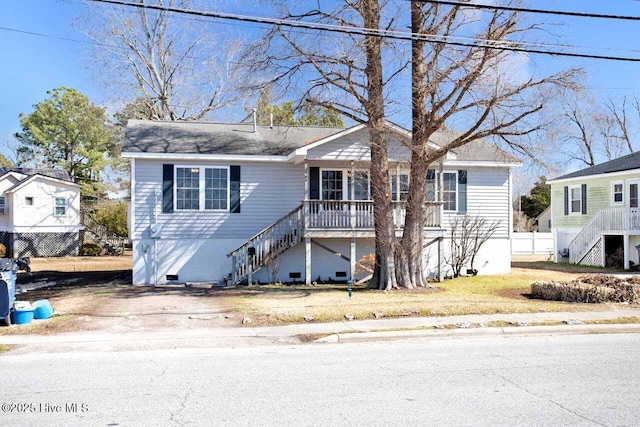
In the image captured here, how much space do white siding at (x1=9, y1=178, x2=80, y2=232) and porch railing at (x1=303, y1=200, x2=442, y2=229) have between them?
23561 millimetres

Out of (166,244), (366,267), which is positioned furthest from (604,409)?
(166,244)

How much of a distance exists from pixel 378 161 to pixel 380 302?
4708 mm

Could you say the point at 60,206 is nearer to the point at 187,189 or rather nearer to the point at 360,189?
the point at 187,189

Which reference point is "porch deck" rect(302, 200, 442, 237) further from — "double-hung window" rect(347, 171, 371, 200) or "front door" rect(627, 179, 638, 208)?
"front door" rect(627, 179, 638, 208)

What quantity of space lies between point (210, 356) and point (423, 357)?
11.2 feet

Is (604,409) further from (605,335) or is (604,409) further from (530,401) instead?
(605,335)

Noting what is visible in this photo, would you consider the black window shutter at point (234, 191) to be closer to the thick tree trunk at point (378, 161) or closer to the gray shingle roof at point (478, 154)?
the thick tree trunk at point (378, 161)

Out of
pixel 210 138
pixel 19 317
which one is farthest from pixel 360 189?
pixel 19 317

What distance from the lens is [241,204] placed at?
19906mm

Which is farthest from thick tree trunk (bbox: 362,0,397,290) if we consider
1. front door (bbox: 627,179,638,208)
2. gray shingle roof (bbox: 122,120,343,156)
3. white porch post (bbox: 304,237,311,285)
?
front door (bbox: 627,179,638,208)

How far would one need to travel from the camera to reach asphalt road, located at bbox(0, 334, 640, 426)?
5523mm

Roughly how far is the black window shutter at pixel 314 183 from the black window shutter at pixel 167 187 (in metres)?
5.08

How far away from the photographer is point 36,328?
10703 mm

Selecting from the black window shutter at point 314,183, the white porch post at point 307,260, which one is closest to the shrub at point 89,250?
the black window shutter at point 314,183
